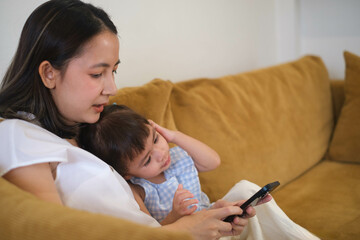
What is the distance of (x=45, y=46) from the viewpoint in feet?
3.46

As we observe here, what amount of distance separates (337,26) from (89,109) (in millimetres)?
2291

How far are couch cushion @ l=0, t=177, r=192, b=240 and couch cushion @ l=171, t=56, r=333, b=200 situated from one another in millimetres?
950

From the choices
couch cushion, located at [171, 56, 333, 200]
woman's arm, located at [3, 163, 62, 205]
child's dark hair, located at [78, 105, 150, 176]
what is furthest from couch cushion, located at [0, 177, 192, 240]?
couch cushion, located at [171, 56, 333, 200]

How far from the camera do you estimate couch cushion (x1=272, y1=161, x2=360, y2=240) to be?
1502 millimetres

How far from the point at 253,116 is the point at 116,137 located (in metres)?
0.87

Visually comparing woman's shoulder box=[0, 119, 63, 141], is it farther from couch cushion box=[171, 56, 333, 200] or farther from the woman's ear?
couch cushion box=[171, 56, 333, 200]

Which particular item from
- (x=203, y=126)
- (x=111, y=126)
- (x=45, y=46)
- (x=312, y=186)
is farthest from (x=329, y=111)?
(x=45, y=46)

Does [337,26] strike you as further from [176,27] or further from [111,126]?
[111,126]

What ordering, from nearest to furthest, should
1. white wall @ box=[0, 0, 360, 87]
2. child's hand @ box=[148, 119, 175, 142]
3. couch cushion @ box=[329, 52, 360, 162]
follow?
child's hand @ box=[148, 119, 175, 142], white wall @ box=[0, 0, 360, 87], couch cushion @ box=[329, 52, 360, 162]

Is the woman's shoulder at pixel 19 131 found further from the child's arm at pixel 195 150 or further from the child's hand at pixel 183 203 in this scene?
the child's arm at pixel 195 150

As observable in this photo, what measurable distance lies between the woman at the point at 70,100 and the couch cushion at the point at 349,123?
4.03 ft

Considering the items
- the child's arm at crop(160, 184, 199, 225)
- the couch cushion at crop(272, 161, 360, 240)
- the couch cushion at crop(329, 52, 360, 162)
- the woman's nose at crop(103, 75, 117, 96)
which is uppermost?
the woman's nose at crop(103, 75, 117, 96)

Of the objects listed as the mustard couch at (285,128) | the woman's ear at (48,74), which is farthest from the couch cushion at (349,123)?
the woman's ear at (48,74)

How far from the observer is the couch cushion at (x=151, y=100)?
58.2 inches
